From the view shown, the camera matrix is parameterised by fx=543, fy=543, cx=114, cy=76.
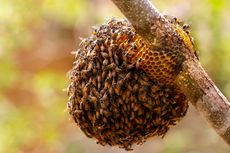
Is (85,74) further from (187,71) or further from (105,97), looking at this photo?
(187,71)

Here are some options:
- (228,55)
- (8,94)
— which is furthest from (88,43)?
(8,94)

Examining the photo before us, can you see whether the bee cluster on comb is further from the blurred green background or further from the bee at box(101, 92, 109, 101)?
the blurred green background

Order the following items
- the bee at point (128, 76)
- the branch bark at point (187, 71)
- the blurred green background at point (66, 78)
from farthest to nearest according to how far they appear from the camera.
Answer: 1. the blurred green background at point (66, 78)
2. the bee at point (128, 76)
3. the branch bark at point (187, 71)

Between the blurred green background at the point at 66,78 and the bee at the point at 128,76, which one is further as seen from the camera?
the blurred green background at the point at 66,78

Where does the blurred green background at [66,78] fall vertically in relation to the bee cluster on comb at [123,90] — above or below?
above

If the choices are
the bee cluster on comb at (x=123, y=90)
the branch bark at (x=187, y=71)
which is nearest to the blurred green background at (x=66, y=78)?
the bee cluster on comb at (x=123, y=90)

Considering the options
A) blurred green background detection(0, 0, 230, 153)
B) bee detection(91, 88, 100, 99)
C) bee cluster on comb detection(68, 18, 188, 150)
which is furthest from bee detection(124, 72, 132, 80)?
blurred green background detection(0, 0, 230, 153)

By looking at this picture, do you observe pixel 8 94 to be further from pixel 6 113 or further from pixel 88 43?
pixel 88 43

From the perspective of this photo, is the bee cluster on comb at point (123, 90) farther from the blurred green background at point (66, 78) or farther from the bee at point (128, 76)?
the blurred green background at point (66, 78)
